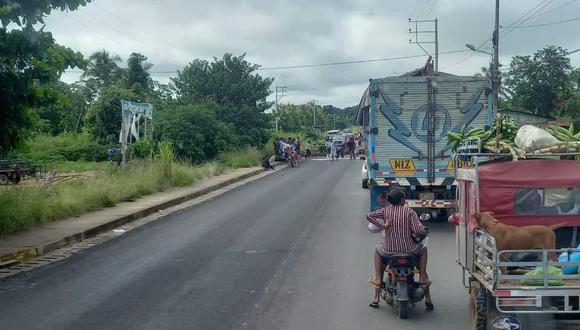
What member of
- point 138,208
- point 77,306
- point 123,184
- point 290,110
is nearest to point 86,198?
point 138,208

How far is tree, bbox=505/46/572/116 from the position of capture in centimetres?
3947

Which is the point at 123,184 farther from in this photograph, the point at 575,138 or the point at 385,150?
the point at 575,138

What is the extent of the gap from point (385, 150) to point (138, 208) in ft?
23.0

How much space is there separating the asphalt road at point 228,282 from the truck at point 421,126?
100 cm

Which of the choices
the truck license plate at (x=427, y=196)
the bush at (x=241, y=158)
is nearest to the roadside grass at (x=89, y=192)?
the bush at (x=241, y=158)

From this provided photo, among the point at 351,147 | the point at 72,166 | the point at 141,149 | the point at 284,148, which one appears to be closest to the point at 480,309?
the point at 141,149

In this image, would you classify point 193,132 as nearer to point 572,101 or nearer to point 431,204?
point 431,204

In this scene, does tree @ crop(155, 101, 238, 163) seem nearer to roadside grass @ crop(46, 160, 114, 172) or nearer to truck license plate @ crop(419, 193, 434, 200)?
roadside grass @ crop(46, 160, 114, 172)

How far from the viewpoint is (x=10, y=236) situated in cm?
1268

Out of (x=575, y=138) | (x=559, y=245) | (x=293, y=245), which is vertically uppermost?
(x=575, y=138)

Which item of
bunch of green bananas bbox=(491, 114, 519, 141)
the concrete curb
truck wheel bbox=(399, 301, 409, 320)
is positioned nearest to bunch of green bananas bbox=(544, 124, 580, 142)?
bunch of green bananas bbox=(491, 114, 519, 141)

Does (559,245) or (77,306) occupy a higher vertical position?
(559,245)

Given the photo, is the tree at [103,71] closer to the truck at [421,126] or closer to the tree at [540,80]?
the tree at [540,80]

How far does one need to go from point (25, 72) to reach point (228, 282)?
5744mm
